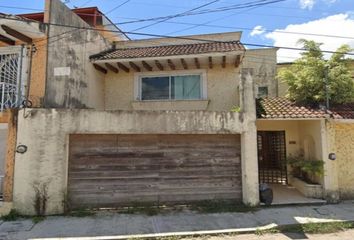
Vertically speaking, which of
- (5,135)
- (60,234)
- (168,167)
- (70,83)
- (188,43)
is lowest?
(60,234)

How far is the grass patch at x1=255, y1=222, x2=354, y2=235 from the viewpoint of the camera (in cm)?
781

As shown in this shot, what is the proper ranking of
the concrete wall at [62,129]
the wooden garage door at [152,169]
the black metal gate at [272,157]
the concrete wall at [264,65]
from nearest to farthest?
the concrete wall at [62,129] → the wooden garage door at [152,169] → the black metal gate at [272,157] → the concrete wall at [264,65]

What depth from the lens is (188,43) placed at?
48.5ft

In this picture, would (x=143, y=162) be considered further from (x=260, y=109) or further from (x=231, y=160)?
(x=260, y=109)

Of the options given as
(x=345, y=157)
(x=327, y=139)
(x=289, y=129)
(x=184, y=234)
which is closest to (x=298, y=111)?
(x=327, y=139)

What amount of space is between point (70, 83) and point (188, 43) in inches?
249

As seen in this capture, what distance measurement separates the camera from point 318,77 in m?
11.7

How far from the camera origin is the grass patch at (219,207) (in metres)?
9.34

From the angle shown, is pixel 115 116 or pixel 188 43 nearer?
pixel 115 116

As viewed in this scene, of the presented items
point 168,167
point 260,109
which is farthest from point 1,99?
point 260,109

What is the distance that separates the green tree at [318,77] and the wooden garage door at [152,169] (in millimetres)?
3945

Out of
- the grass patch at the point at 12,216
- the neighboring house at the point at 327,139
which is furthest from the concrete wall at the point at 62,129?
the neighboring house at the point at 327,139

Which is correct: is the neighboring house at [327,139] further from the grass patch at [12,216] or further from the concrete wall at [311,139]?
the grass patch at [12,216]

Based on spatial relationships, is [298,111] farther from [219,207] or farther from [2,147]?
[2,147]
